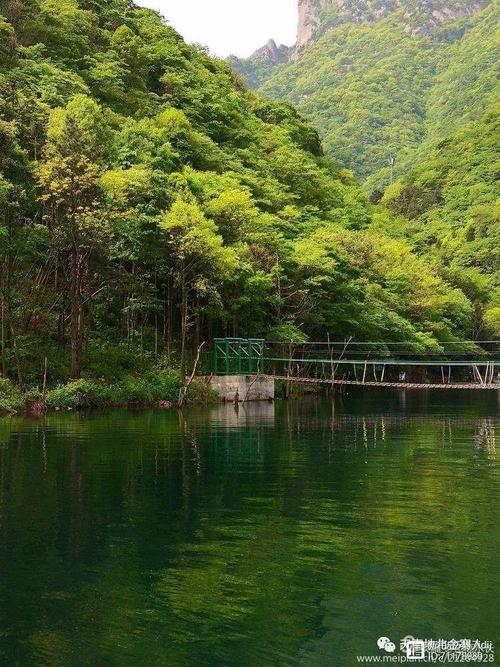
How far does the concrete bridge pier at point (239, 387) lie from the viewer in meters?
47.2

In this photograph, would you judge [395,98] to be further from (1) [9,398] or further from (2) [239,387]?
(1) [9,398]

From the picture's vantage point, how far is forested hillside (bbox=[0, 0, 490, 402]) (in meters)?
38.6

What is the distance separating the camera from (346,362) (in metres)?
53.0

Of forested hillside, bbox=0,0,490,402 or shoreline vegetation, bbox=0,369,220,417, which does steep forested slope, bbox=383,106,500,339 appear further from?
shoreline vegetation, bbox=0,369,220,417

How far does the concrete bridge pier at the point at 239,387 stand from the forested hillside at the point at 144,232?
2664mm

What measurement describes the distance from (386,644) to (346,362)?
45515 millimetres

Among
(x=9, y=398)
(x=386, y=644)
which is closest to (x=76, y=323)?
(x=9, y=398)

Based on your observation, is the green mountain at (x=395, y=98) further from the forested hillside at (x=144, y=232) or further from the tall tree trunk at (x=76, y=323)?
the tall tree trunk at (x=76, y=323)

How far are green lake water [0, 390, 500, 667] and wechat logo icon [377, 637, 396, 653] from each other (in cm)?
7

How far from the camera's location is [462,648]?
7625 millimetres

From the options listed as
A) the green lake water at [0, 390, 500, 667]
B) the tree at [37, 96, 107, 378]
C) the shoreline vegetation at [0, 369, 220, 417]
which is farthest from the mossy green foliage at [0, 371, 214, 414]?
the green lake water at [0, 390, 500, 667]

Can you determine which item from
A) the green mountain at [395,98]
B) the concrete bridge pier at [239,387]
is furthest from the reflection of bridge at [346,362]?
the green mountain at [395,98]

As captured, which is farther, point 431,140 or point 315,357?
point 431,140

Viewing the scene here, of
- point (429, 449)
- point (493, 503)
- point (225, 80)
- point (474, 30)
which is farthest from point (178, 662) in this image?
point (474, 30)
